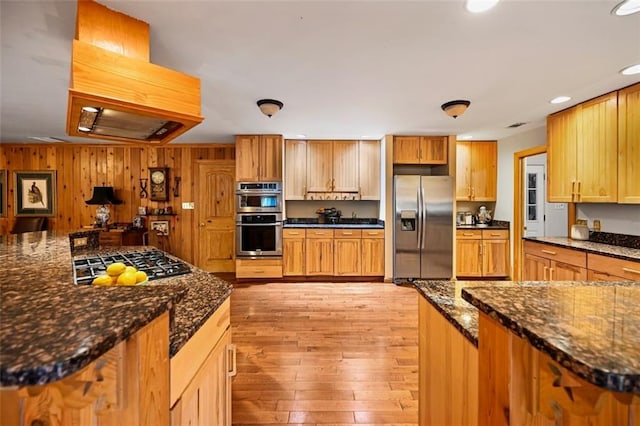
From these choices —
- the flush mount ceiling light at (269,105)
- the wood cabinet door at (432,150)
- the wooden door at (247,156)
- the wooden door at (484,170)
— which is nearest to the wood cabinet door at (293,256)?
the wooden door at (247,156)

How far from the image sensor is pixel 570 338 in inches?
21.6

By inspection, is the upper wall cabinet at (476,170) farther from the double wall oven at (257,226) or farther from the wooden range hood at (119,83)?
the wooden range hood at (119,83)

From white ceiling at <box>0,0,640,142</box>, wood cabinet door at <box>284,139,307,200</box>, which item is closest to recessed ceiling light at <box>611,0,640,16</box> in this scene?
white ceiling at <box>0,0,640,142</box>

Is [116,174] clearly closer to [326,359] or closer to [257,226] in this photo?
[257,226]

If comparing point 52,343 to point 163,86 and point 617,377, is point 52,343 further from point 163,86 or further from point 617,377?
point 163,86

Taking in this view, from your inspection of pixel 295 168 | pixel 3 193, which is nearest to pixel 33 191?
pixel 3 193

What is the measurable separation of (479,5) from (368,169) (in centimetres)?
339

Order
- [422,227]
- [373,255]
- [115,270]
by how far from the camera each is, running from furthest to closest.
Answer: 1. [373,255]
2. [422,227]
3. [115,270]

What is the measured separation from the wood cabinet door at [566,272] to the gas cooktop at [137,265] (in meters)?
3.19

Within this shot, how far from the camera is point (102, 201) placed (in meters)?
4.95

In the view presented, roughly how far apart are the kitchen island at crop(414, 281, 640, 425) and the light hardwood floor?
0.96m

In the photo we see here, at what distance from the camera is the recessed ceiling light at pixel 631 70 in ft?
7.26

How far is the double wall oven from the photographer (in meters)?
4.60

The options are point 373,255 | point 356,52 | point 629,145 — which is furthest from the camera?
point 373,255
